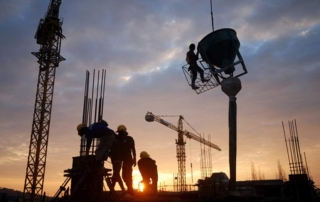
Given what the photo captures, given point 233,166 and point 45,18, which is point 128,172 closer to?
point 233,166

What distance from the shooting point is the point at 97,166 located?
7559mm

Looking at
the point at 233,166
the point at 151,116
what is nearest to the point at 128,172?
the point at 233,166

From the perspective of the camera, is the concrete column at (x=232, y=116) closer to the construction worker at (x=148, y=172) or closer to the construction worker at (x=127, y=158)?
the construction worker at (x=148, y=172)

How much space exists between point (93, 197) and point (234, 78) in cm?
596

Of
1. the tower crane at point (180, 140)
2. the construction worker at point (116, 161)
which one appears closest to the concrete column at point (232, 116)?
the construction worker at point (116, 161)

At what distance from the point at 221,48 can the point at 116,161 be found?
5586 millimetres

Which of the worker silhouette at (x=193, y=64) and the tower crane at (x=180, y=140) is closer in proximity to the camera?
the worker silhouette at (x=193, y=64)

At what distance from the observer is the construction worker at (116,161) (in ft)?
26.1

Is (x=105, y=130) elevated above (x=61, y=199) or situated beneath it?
elevated above

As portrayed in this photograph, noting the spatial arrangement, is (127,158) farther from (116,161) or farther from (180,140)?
(180,140)

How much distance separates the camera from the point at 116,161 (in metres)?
8.01

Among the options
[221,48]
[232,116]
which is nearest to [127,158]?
[232,116]

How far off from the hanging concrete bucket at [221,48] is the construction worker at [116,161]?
15.7 feet

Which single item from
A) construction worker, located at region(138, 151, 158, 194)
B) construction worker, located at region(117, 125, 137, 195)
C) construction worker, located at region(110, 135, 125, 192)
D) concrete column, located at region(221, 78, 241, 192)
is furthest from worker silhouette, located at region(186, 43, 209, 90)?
construction worker, located at region(110, 135, 125, 192)
